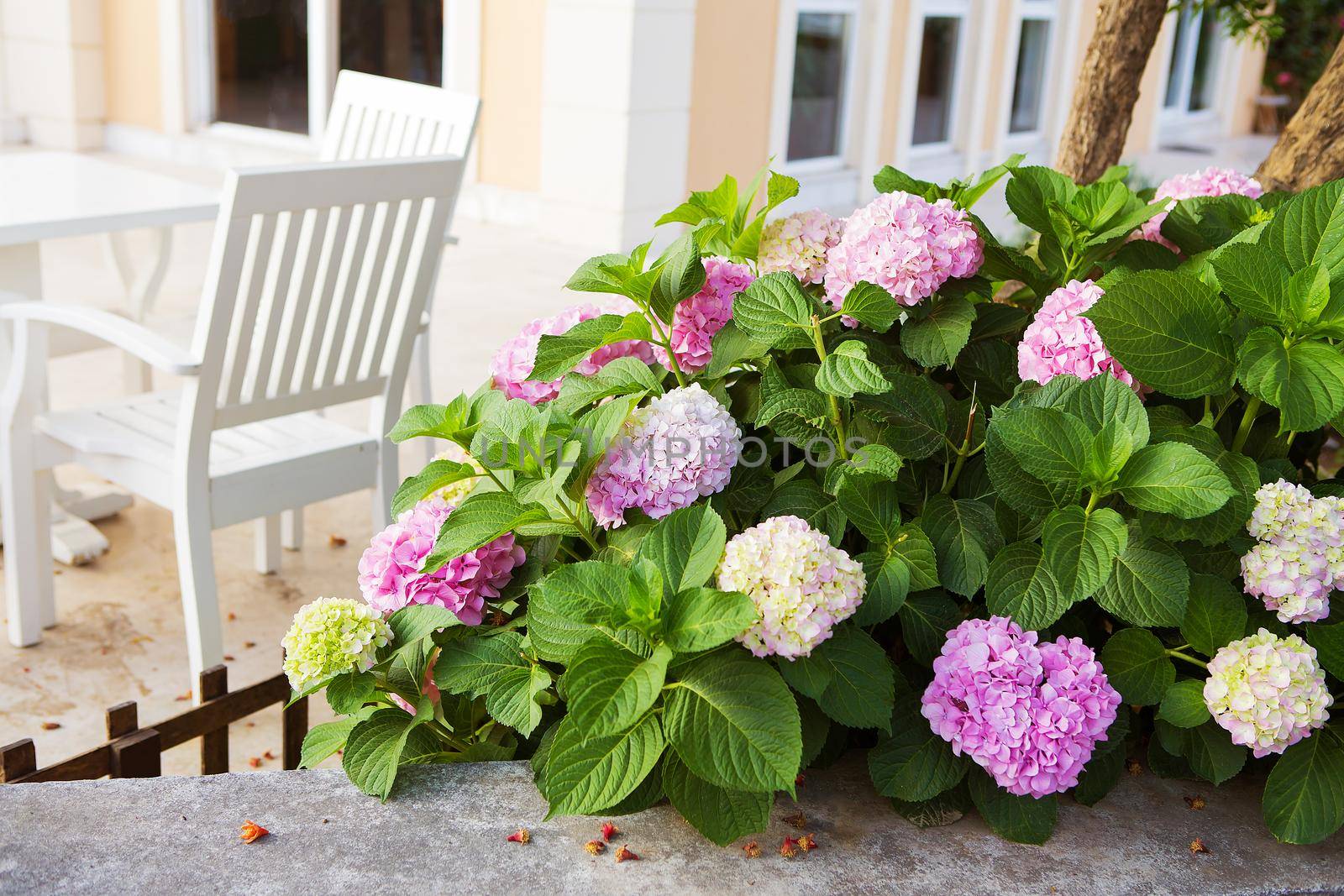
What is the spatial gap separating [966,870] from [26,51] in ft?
25.9

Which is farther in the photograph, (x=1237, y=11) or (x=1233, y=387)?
(x=1237, y=11)

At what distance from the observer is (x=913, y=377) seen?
1019 mm

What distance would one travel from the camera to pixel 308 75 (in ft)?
Result: 22.3

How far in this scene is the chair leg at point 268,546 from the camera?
8.72 ft

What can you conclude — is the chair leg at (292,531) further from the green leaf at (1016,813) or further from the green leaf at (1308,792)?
the green leaf at (1308,792)

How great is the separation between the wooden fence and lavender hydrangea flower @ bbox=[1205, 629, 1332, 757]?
79cm

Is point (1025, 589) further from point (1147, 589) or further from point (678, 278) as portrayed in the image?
point (678, 278)

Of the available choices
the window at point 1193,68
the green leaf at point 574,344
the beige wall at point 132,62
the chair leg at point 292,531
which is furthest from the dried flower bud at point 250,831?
the window at point 1193,68

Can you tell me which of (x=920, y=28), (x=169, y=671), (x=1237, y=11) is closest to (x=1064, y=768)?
(x=169, y=671)

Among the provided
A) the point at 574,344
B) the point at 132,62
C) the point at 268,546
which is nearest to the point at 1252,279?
the point at 574,344

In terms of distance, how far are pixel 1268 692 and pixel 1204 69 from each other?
34.7 feet

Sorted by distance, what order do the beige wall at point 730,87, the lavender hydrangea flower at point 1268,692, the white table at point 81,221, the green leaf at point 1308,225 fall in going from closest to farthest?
1. the lavender hydrangea flower at point 1268,692
2. the green leaf at point 1308,225
3. the white table at point 81,221
4. the beige wall at point 730,87

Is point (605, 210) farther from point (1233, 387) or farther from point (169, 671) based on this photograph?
point (1233, 387)

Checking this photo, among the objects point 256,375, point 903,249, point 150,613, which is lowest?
point 150,613
